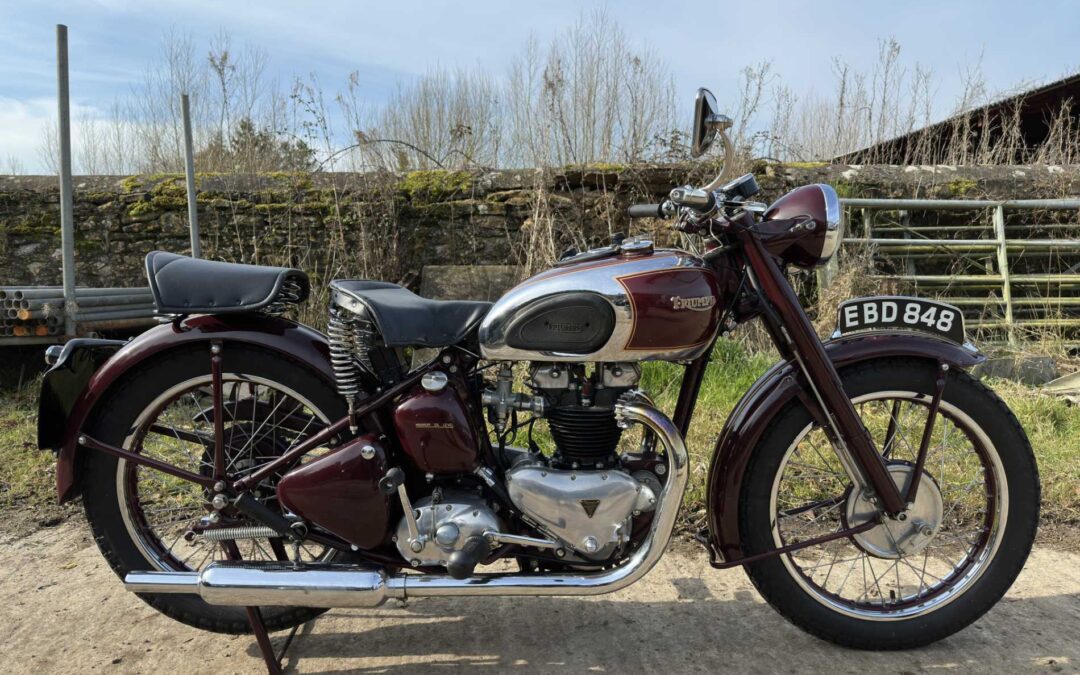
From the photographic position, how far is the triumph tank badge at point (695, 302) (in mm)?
1899

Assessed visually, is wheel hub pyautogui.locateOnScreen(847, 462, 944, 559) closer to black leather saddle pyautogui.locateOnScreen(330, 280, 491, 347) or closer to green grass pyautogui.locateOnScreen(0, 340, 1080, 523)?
green grass pyautogui.locateOnScreen(0, 340, 1080, 523)

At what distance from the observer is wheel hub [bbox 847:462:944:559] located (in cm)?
210

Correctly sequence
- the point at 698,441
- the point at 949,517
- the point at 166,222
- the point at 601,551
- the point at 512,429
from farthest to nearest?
the point at 166,222 → the point at 698,441 → the point at 949,517 → the point at 512,429 → the point at 601,551

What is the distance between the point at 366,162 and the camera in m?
6.40

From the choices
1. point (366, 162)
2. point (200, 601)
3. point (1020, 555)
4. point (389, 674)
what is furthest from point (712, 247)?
point (366, 162)

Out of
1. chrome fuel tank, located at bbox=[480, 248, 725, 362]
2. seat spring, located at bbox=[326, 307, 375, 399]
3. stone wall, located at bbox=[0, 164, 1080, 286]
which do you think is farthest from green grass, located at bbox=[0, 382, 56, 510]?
chrome fuel tank, located at bbox=[480, 248, 725, 362]

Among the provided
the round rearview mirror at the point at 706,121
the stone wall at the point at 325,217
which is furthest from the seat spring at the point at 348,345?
the stone wall at the point at 325,217

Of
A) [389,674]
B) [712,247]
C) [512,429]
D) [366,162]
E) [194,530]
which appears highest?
[366,162]

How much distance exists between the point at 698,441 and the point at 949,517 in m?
1.13

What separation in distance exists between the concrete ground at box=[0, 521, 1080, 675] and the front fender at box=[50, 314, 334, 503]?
52 centimetres

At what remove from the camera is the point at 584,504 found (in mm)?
1946

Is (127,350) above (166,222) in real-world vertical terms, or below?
below

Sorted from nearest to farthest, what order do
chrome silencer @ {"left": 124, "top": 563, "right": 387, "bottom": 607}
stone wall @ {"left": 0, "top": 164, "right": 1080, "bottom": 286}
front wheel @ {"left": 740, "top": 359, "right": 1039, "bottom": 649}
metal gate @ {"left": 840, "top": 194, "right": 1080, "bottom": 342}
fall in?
chrome silencer @ {"left": 124, "top": 563, "right": 387, "bottom": 607} < front wheel @ {"left": 740, "top": 359, "right": 1039, "bottom": 649} < stone wall @ {"left": 0, "top": 164, "right": 1080, "bottom": 286} < metal gate @ {"left": 840, "top": 194, "right": 1080, "bottom": 342}

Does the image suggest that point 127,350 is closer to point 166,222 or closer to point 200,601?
point 200,601
